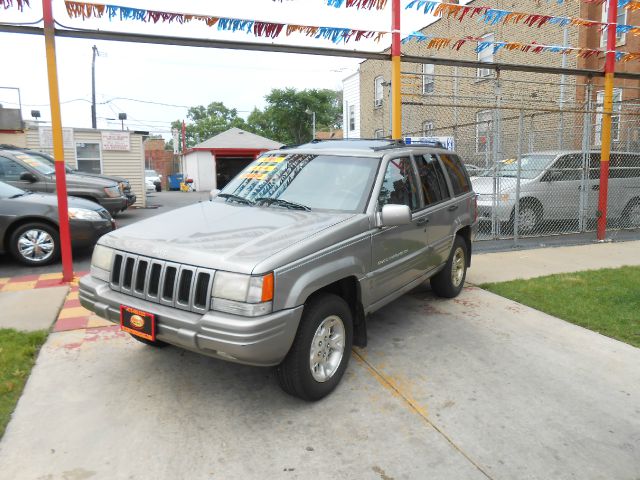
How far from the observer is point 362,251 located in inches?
148

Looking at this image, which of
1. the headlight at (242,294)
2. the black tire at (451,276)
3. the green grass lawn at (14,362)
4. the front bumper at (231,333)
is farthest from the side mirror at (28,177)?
the headlight at (242,294)

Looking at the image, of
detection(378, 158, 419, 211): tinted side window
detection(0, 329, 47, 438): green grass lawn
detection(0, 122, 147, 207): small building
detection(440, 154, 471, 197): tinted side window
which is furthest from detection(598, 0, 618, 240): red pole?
detection(0, 122, 147, 207): small building

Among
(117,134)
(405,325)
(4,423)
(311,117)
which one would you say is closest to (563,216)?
(405,325)

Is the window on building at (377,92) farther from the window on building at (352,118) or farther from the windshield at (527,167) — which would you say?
the windshield at (527,167)

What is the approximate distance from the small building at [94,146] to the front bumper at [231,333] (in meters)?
15.0

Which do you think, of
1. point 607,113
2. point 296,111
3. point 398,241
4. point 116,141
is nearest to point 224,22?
point 398,241

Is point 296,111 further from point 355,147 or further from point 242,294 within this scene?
point 242,294

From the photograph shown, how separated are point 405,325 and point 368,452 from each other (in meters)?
2.21

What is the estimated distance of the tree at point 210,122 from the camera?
7325cm

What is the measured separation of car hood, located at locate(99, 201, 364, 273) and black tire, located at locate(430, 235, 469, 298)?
90.2 inches

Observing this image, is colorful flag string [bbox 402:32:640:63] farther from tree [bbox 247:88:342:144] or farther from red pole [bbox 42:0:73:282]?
tree [bbox 247:88:342:144]

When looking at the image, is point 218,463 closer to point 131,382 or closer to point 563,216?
point 131,382

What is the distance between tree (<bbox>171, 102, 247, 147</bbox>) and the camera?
7325 cm

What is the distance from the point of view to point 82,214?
7527 mm
